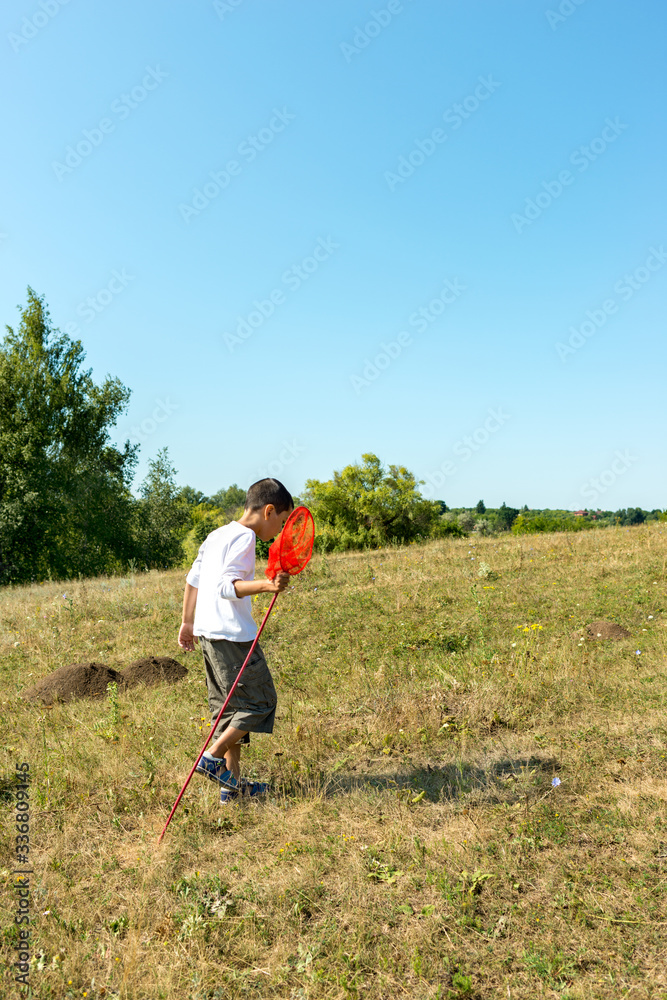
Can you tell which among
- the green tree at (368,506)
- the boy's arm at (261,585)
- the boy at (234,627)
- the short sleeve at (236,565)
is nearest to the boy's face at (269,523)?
the boy at (234,627)

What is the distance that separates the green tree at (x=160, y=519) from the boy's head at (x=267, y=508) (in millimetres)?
34262

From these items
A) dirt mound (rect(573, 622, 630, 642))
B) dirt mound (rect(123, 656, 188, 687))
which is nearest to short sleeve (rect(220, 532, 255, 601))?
dirt mound (rect(123, 656, 188, 687))

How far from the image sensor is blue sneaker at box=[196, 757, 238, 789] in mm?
3992

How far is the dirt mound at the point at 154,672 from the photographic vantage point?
279 inches

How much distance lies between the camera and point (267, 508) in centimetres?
401

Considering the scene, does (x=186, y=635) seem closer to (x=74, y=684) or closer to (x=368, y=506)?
(x=74, y=684)

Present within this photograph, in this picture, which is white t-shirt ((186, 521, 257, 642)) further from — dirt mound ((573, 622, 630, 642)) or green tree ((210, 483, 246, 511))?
green tree ((210, 483, 246, 511))

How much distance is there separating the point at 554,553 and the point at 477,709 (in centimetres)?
716

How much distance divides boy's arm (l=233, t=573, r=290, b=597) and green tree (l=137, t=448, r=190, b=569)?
113ft

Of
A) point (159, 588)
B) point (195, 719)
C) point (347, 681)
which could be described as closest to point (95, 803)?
point (195, 719)

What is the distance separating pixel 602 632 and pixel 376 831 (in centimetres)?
451

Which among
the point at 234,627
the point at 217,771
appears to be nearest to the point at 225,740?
the point at 217,771

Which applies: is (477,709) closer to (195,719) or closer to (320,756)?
(320,756)

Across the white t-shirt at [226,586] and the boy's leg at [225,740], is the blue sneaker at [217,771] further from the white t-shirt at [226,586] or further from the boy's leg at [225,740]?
the white t-shirt at [226,586]
